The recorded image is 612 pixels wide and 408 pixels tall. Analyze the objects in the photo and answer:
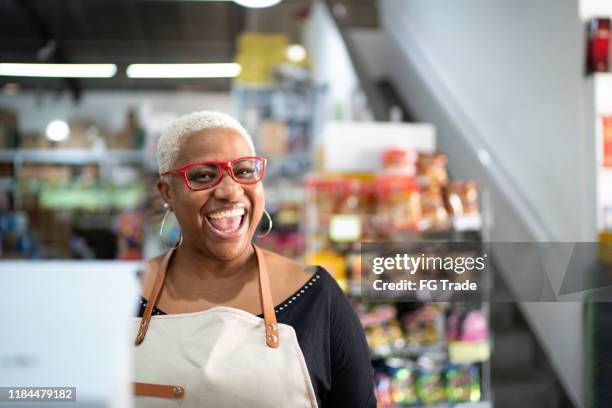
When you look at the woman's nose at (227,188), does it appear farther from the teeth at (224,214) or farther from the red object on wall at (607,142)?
the red object on wall at (607,142)

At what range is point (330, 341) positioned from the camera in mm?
1001

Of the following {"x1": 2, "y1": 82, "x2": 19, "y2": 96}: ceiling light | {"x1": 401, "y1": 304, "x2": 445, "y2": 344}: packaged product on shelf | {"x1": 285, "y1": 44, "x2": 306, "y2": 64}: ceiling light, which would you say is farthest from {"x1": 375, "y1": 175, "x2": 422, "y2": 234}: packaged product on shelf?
{"x1": 285, "y1": 44, "x2": 306, "y2": 64}: ceiling light

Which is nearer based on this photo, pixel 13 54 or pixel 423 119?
pixel 13 54

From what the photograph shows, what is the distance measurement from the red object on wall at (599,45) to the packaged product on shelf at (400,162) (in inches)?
43.9

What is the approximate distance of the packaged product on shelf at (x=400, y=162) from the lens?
360 cm

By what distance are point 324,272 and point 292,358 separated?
0.55 feet

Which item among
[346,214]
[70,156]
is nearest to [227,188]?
[346,214]

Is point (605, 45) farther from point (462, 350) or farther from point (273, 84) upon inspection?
point (273, 84)

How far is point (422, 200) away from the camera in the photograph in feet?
11.3

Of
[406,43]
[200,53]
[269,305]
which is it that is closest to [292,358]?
Result: [269,305]

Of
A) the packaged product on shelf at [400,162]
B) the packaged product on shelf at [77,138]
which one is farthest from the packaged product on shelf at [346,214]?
the packaged product on shelf at [77,138]

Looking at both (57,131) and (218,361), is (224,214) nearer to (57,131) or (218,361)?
(218,361)

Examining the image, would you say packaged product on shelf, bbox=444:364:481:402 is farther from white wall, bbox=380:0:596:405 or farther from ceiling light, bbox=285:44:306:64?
ceiling light, bbox=285:44:306:64

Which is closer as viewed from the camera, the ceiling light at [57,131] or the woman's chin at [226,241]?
the woman's chin at [226,241]
